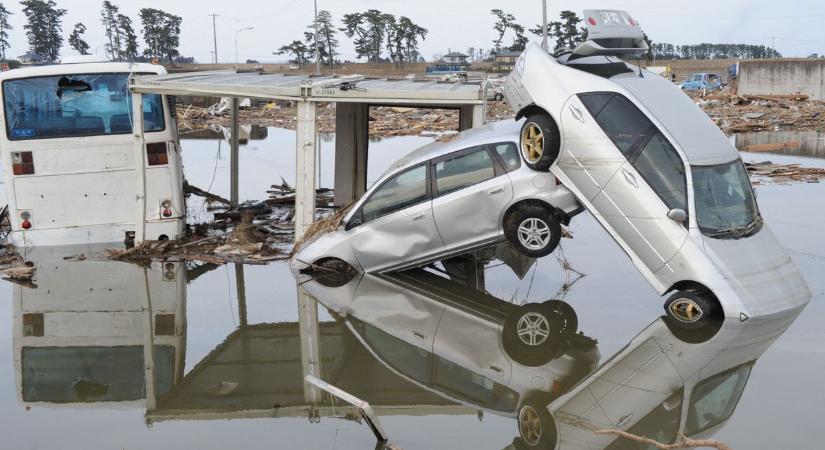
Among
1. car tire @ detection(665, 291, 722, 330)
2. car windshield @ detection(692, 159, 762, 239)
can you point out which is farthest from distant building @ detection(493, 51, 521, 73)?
car tire @ detection(665, 291, 722, 330)

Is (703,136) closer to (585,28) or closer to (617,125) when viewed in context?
(617,125)

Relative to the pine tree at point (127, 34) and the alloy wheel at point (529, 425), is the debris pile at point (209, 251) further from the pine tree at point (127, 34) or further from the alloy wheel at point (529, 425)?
the pine tree at point (127, 34)

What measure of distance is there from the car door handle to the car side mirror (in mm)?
506

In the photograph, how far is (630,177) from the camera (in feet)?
30.8

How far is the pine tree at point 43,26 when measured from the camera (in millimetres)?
105250

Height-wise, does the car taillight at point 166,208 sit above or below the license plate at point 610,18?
below

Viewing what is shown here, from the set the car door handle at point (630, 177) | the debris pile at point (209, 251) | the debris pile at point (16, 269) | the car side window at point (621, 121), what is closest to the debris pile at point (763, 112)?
the debris pile at point (209, 251)

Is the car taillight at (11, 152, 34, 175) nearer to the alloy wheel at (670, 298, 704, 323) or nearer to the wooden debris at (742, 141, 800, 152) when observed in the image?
the alloy wheel at (670, 298, 704, 323)

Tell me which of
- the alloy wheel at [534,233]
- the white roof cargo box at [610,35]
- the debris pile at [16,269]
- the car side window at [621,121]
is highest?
the white roof cargo box at [610,35]

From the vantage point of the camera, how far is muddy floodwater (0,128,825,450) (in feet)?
22.1

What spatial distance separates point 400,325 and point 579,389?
2511 mm

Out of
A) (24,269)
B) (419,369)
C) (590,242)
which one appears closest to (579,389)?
(419,369)

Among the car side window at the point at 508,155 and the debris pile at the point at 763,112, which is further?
the debris pile at the point at 763,112

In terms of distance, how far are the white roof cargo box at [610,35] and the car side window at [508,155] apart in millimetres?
1429
